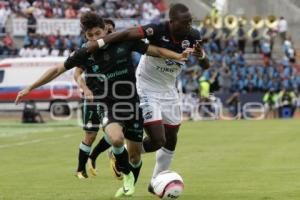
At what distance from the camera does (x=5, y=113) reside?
38.4 metres

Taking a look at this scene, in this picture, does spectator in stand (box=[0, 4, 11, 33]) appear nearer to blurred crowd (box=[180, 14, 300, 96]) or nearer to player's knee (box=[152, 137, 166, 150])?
blurred crowd (box=[180, 14, 300, 96])

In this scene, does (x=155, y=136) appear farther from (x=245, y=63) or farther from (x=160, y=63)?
(x=245, y=63)

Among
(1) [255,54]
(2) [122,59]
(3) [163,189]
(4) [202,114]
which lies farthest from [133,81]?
(1) [255,54]

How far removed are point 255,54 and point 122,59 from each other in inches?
1399

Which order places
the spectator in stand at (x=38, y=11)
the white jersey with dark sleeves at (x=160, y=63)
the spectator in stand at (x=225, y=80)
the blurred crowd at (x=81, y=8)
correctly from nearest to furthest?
1. the white jersey with dark sleeves at (x=160, y=63)
2. the spectator in stand at (x=225, y=80)
3. the spectator in stand at (x=38, y=11)
4. the blurred crowd at (x=81, y=8)

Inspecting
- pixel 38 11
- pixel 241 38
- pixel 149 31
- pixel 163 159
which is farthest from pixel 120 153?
pixel 241 38

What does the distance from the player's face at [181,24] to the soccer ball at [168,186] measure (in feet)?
5.70

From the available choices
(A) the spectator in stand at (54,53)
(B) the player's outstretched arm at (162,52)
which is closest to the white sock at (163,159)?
(B) the player's outstretched arm at (162,52)

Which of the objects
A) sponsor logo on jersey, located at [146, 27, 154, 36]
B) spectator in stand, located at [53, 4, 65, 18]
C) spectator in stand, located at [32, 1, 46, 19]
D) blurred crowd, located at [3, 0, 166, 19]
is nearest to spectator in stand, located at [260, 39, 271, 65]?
blurred crowd, located at [3, 0, 166, 19]

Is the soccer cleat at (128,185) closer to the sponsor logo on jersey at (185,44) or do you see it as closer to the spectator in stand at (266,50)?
the sponsor logo on jersey at (185,44)

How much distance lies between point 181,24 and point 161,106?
3.89 ft

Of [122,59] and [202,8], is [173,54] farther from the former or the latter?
[202,8]

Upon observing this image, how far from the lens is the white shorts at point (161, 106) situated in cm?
1085

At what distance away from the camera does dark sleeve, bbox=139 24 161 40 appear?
1038 centimetres
